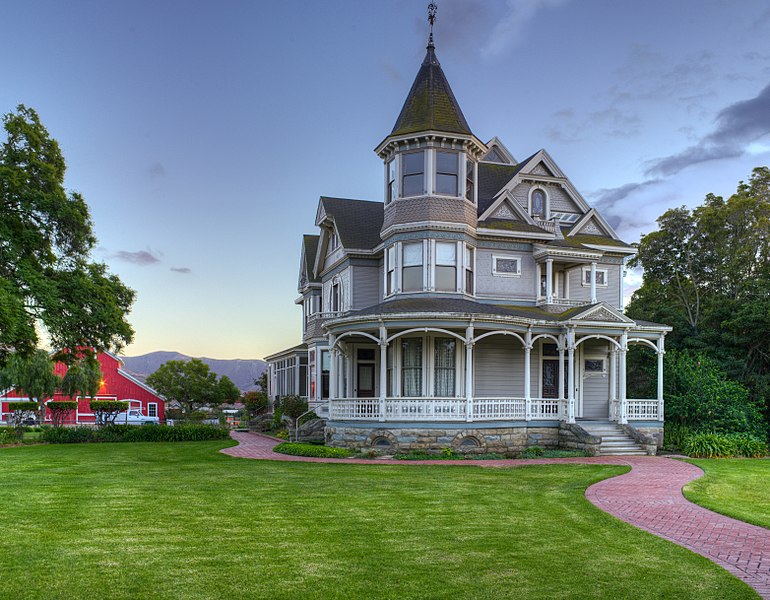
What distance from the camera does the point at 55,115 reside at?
20859 millimetres

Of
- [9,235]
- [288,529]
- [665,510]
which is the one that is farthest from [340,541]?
[9,235]

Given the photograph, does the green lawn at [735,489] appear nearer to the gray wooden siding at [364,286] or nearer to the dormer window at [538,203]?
the dormer window at [538,203]

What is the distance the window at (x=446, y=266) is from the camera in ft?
78.2

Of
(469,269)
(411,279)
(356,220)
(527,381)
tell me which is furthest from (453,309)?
(356,220)

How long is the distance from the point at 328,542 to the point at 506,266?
57.9 ft

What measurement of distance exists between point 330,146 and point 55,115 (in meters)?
9.65

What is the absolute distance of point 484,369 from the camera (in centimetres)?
2455

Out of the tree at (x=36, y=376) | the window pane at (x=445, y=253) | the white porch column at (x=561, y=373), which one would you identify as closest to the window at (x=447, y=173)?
the window pane at (x=445, y=253)

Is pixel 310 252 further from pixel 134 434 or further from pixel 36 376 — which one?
pixel 36 376

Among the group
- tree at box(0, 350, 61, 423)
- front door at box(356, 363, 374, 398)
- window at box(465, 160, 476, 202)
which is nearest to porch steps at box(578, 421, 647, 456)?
front door at box(356, 363, 374, 398)

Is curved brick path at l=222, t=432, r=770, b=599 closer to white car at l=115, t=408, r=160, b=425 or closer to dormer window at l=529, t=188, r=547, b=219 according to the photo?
dormer window at l=529, t=188, r=547, b=219

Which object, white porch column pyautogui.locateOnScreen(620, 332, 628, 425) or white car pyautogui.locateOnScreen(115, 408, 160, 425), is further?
white car pyautogui.locateOnScreen(115, 408, 160, 425)

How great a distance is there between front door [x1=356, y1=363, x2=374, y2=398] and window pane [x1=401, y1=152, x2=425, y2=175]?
7668 millimetres

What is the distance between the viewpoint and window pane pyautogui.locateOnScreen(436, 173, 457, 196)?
78.4 feet
